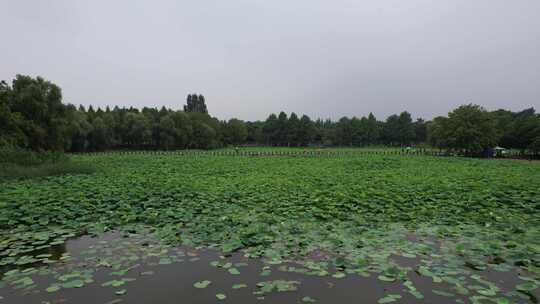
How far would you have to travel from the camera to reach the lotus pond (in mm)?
3900

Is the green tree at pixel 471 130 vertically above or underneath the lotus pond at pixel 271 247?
above

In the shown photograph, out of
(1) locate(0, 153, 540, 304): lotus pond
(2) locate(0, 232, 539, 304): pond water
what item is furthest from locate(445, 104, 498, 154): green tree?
(2) locate(0, 232, 539, 304): pond water

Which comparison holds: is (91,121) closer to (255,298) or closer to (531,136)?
(255,298)

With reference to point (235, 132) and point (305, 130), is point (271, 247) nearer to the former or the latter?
point (305, 130)

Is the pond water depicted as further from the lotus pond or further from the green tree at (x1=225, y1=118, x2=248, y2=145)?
the green tree at (x1=225, y1=118, x2=248, y2=145)

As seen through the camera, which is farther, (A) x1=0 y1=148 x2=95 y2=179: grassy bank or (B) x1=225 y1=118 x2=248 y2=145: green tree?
(B) x1=225 y1=118 x2=248 y2=145: green tree

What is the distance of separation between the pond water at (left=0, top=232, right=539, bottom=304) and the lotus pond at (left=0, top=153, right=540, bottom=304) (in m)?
0.02

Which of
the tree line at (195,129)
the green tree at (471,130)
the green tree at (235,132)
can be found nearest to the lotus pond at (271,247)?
the tree line at (195,129)

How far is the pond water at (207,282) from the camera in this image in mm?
3746

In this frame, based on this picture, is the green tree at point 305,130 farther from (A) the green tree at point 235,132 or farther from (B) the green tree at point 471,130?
(B) the green tree at point 471,130

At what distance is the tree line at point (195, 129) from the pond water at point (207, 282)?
1742cm

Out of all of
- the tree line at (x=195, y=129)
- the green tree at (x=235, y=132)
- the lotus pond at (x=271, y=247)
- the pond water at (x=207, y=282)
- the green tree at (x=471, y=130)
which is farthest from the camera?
the green tree at (x=235, y=132)

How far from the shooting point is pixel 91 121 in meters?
51.8

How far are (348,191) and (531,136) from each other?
38088mm
